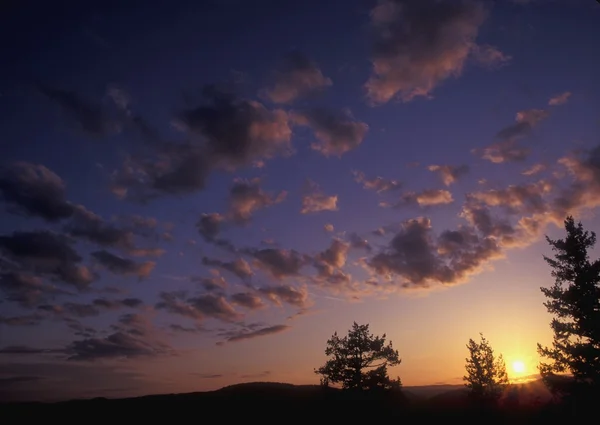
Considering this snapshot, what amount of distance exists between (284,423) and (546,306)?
23.2 metres

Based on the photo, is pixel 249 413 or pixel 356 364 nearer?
pixel 249 413

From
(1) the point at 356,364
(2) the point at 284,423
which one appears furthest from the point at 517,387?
(2) the point at 284,423

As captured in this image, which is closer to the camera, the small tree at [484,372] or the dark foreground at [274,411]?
the dark foreground at [274,411]

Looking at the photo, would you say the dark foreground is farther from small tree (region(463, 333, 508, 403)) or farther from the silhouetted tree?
small tree (region(463, 333, 508, 403))

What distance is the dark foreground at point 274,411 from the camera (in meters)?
25.9

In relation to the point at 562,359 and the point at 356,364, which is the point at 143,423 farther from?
the point at 562,359

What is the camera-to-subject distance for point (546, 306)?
3077cm

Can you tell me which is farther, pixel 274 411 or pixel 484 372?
pixel 484 372

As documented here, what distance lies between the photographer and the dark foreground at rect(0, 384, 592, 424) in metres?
25.9

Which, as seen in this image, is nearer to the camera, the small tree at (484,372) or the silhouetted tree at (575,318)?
the silhouetted tree at (575,318)

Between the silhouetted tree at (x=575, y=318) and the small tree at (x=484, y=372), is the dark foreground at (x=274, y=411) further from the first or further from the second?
the small tree at (x=484, y=372)

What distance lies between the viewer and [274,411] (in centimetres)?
2822

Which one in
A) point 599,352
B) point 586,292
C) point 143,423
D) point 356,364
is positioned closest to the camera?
point 143,423

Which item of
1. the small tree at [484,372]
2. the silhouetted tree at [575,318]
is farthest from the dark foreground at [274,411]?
the small tree at [484,372]
